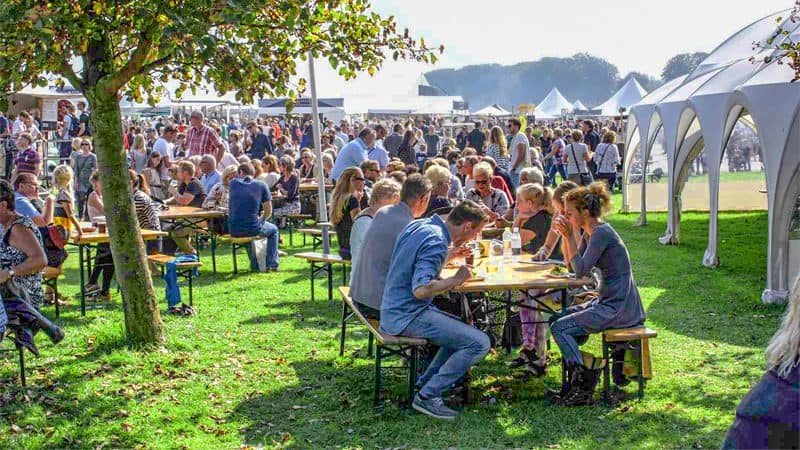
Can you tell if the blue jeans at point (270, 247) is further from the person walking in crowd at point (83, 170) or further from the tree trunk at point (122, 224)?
the person walking in crowd at point (83, 170)

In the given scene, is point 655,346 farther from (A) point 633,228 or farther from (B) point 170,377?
(A) point 633,228

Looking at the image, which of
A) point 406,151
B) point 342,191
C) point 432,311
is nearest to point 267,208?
point 342,191

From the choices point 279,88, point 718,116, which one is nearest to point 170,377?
point 279,88

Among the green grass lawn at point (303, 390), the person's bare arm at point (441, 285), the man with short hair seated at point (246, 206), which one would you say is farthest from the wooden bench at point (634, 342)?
the man with short hair seated at point (246, 206)

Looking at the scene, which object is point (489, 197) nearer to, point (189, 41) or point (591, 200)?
point (591, 200)

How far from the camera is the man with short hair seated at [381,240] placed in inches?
276

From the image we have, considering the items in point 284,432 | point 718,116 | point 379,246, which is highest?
point 718,116

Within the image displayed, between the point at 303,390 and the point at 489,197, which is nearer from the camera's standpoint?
the point at 303,390

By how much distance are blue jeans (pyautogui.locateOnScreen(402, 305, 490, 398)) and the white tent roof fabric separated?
16.1 feet

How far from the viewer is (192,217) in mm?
12922

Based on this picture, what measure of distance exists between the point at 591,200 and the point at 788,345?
13.6 feet

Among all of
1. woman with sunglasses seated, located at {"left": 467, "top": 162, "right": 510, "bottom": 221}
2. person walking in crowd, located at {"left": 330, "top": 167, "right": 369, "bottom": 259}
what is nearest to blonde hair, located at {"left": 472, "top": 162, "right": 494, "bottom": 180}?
woman with sunglasses seated, located at {"left": 467, "top": 162, "right": 510, "bottom": 221}

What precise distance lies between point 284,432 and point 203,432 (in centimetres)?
54

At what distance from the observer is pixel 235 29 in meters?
8.09
